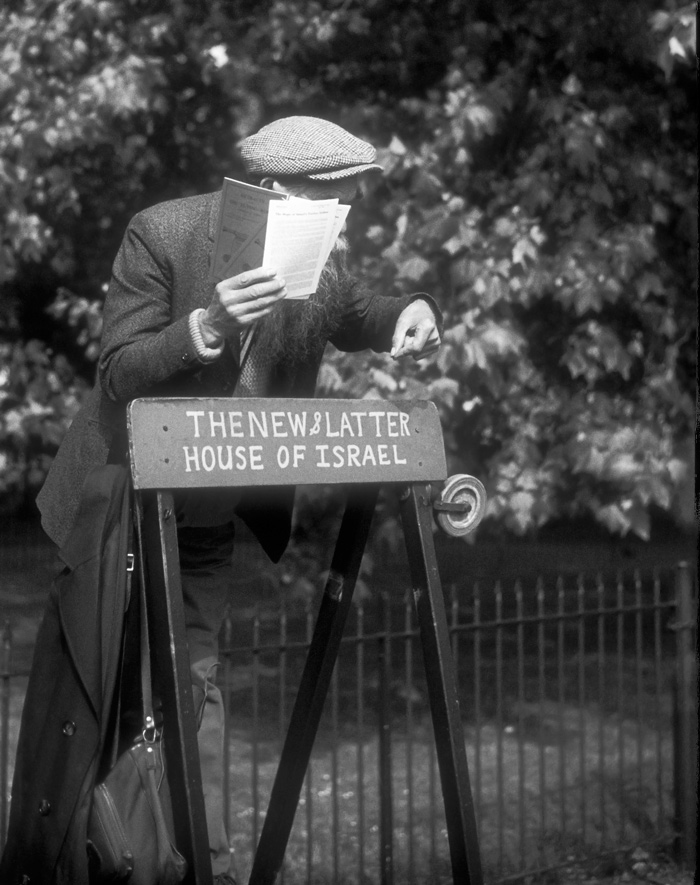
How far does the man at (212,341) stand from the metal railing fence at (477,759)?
0.94 meters

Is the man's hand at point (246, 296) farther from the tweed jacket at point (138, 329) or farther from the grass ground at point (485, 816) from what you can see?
the grass ground at point (485, 816)

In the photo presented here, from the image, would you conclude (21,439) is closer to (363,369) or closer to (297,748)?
(363,369)

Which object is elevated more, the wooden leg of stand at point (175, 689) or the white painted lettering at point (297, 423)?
the white painted lettering at point (297, 423)

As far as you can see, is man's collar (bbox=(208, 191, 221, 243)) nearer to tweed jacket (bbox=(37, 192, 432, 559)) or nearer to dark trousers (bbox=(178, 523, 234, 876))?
tweed jacket (bbox=(37, 192, 432, 559))

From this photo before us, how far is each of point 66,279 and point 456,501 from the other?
5115mm

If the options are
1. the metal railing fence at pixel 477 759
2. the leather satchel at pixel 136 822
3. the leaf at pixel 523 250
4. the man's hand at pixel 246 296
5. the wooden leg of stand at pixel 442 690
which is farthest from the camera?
the leaf at pixel 523 250

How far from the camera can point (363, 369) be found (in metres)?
5.52

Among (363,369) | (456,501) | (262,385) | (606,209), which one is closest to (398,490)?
(456,501)

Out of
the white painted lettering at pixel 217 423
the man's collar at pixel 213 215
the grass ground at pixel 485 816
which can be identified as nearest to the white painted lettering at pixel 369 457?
the white painted lettering at pixel 217 423

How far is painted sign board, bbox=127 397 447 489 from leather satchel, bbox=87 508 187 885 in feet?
0.56

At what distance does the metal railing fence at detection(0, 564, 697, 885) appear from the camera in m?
4.45

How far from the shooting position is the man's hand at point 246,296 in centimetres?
247

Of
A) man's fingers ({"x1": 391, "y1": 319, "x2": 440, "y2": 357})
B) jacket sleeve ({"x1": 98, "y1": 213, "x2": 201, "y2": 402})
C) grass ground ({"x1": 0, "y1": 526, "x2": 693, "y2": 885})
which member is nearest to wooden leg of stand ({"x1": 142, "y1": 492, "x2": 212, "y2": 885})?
jacket sleeve ({"x1": 98, "y1": 213, "x2": 201, "y2": 402})

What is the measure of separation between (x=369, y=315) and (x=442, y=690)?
88cm
